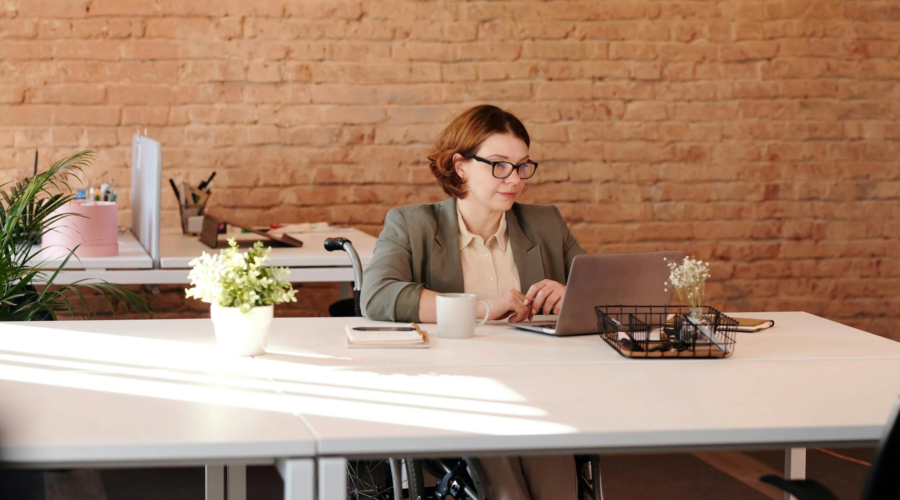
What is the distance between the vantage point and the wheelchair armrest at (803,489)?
127cm

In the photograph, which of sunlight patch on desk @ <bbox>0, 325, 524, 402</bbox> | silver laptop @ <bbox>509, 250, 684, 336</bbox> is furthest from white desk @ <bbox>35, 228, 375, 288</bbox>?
silver laptop @ <bbox>509, 250, 684, 336</bbox>

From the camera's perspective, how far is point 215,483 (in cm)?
184

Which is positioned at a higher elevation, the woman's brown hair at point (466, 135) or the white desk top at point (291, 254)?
the woman's brown hair at point (466, 135)

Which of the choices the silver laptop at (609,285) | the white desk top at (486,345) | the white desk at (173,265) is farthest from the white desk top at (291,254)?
the silver laptop at (609,285)

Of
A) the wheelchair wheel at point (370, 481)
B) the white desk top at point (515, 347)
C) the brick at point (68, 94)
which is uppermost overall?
the brick at point (68, 94)

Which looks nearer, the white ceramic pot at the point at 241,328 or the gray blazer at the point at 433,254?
the white ceramic pot at the point at 241,328

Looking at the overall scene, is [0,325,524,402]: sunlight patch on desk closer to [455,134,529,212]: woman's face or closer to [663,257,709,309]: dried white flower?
[663,257,709,309]: dried white flower

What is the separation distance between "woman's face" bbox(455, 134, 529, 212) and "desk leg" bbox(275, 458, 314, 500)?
126cm

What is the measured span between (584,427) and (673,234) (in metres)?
3.36

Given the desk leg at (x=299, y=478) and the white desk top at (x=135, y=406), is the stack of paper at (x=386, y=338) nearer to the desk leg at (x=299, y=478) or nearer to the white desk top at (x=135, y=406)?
the white desk top at (x=135, y=406)

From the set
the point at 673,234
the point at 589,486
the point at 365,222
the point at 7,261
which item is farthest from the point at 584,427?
the point at 673,234

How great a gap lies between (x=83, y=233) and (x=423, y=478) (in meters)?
1.54

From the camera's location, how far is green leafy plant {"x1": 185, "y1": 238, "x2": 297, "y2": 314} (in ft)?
5.64

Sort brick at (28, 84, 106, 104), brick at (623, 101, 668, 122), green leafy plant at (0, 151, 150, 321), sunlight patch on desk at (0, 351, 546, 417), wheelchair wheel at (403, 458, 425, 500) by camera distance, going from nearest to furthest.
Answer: sunlight patch on desk at (0, 351, 546, 417)
wheelchair wheel at (403, 458, 425, 500)
green leafy plant at (0, 151, 150, 321)
brick at (28, 84, 106, 104)
brick at (623, 101, 668, 122)
